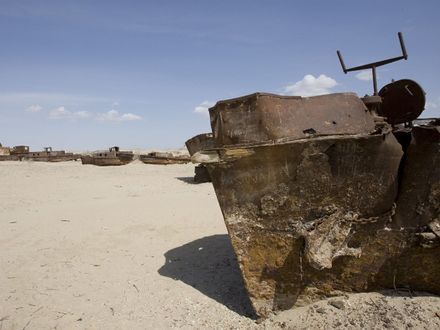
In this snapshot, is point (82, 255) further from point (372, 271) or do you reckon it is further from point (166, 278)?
point (372, 271)

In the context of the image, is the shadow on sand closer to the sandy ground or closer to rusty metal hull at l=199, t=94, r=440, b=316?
the sandy ground

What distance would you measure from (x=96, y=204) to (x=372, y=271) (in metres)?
6.50

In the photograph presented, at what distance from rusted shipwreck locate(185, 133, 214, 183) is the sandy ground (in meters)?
2.80

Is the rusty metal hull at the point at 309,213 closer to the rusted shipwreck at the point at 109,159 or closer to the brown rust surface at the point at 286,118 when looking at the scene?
the brown rust surface at the point at 286,118

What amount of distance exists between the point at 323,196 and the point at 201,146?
898cm

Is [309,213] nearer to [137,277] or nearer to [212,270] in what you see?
[212,270]

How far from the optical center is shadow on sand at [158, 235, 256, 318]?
3.58 meters

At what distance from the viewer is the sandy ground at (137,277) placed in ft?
9.50

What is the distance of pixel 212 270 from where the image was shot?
4316mm

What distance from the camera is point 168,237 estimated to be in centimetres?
566

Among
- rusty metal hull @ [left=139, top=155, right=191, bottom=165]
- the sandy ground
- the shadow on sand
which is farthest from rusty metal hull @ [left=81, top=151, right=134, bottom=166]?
the shadow on sand

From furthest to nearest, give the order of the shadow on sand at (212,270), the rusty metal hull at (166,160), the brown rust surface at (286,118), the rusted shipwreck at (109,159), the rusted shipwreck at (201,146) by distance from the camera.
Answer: the rusty metal hull at (166,160) → the rusted shipwreck at (109,159) → the rusted shipwreck at (201,146) → the shadow on sand at (212,270) → the brown rust surface at (286,118)

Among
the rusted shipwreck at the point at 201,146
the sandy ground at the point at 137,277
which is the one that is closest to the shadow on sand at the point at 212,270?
the sandy ground at the point at 137,277

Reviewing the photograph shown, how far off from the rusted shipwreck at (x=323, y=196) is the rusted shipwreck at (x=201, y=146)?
795 centimetres
